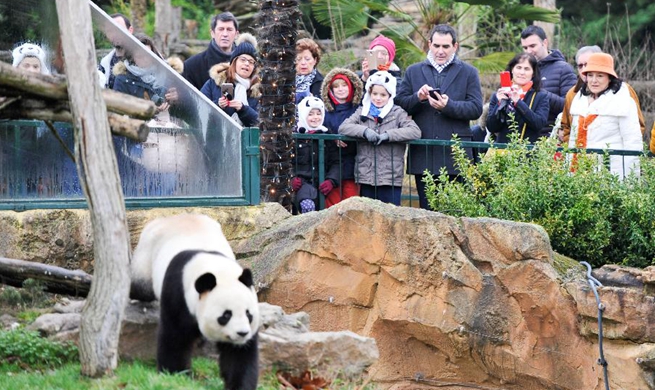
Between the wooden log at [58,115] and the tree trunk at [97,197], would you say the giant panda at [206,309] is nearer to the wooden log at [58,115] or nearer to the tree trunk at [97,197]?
the tree trunk at [97,197]

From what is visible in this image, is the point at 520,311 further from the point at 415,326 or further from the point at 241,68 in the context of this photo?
the point at 241,68

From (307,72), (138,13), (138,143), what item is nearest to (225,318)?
(138,143)

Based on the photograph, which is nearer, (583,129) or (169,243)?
(169,243)

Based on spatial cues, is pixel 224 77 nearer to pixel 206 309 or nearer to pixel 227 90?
pixel 227 90

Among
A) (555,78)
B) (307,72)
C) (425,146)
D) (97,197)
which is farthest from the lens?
(555,78)

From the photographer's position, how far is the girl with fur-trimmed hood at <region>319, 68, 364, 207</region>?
1051cm

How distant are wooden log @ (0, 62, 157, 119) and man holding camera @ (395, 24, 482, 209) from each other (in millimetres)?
4181

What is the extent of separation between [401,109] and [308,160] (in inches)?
40.6

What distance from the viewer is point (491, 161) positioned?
33.8 ft

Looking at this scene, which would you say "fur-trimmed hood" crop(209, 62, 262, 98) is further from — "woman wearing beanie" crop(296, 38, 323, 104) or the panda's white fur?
the panda's white fur

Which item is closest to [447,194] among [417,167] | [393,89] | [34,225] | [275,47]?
[417,167]

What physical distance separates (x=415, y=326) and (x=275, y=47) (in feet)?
9.93

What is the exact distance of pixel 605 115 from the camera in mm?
10578

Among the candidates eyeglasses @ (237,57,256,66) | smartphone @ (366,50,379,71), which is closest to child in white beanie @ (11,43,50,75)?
eyeglasses @ (237,57,256,66)
